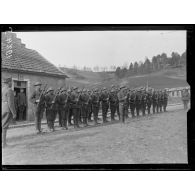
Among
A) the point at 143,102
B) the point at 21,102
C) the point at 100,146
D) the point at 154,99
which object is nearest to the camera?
the point at 100,146

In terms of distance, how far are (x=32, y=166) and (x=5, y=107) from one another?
108cm

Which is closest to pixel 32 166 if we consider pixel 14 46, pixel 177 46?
pixel 14 46

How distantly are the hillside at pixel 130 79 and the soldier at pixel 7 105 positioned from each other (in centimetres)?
96

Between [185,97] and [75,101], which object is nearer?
[185,97]

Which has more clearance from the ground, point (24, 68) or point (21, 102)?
point (24, 68)

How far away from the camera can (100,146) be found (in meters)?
4.63

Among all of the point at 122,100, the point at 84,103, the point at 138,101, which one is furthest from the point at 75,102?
the point at 138,101

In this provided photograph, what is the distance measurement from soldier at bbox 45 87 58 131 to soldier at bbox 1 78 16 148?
0.56m

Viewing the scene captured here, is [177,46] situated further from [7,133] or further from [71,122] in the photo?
[7,133]

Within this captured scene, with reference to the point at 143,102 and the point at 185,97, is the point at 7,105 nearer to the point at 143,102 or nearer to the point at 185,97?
the point at 143,102

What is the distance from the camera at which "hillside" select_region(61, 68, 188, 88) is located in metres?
4.73

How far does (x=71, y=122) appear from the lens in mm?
4773

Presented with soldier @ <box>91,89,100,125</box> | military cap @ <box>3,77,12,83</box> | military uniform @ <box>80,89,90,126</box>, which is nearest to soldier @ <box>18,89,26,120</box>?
military cap @ <box>3,77,12,83</box>

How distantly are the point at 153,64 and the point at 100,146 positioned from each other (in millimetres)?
1632
